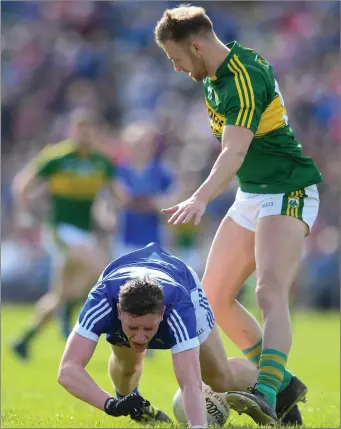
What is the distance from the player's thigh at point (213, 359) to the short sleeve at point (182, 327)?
526 mm

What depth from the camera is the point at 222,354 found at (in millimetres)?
5848

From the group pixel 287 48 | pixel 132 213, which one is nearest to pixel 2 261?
pixel 132 213

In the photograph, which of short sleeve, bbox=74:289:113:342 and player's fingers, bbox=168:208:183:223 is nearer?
short sleeve, bbox=74:289:113:342

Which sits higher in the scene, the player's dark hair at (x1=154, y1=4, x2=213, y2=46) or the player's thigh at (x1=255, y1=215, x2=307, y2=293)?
the player's dark hair at (x1=154, y1=4, x2=213, y2=46)

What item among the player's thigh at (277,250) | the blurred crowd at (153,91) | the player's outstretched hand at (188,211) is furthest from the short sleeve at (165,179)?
the player's outstretched hand at (188,211)

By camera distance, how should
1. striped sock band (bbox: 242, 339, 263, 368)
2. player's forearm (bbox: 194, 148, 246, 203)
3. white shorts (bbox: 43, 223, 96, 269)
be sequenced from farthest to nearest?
white shorts (bbox: 43, 223, 96, 269), striped sock band (bbox: 242, 339, 263, 368), player's forearm (bbox: 194, 148, 246, 203)

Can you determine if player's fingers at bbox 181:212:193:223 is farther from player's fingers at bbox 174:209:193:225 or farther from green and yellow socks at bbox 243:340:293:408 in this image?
green and yellow socks at bbox 243:340:293:408

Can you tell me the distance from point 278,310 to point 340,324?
33.5 ft

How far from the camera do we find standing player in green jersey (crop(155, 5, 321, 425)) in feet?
19.2

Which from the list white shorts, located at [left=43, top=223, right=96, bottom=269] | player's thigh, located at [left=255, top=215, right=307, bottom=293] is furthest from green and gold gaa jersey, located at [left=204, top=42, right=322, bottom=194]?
white shorts, located at [left=43, top=223, right=96, bottom=269]

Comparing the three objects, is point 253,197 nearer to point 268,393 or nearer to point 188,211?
point 188,211

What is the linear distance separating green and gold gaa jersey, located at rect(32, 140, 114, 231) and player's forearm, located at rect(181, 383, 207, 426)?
22.5ft

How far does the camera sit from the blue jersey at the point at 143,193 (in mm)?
12250

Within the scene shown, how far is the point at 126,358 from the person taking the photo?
5.86 m
